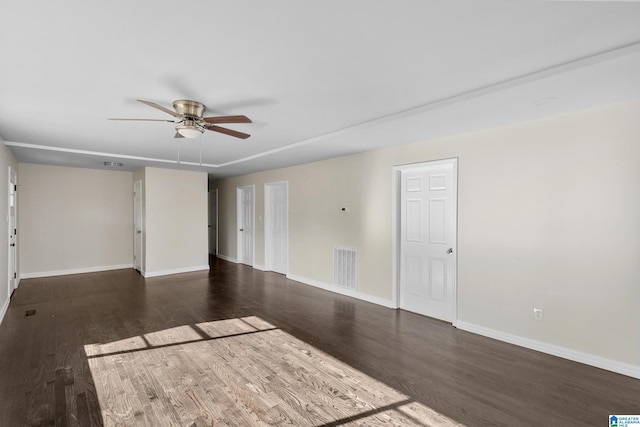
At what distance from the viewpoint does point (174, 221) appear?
23.4 ft

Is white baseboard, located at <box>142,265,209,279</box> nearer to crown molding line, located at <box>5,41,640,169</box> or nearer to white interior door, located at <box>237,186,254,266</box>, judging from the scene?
white interior door, located at <box>237,186,254,266</box>

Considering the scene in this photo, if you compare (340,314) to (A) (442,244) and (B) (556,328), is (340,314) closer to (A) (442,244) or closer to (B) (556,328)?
(A) (442,244)

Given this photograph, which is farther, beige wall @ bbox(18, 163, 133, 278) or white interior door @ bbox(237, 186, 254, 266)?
white interior door @ bbox(237, 186, 254, 266)

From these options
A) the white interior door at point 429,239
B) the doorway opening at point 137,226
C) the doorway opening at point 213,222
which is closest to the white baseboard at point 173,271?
the doorway opening at point 137,226

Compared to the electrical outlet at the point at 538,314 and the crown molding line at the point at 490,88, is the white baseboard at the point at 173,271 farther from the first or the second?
the electrical outlet at the point at 538,314

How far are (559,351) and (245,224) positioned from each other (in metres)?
6.73

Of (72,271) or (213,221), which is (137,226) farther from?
(213,221)

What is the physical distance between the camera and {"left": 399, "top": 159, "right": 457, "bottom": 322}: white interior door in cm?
415

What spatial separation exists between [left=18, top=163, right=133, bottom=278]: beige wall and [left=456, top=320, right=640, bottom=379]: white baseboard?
292 inches

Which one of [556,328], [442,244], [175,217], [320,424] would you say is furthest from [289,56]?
[175,217]

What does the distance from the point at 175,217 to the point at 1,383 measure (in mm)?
4756

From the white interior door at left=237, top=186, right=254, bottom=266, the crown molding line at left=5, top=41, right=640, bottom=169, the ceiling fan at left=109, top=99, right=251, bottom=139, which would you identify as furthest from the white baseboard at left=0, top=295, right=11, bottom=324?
the white interior door at left=237, top=186, right=254, bottom=266

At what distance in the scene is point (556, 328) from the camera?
10.4 feet

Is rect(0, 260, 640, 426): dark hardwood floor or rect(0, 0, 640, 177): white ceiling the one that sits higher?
rect(0, 0, 640, 177): white ceiling
